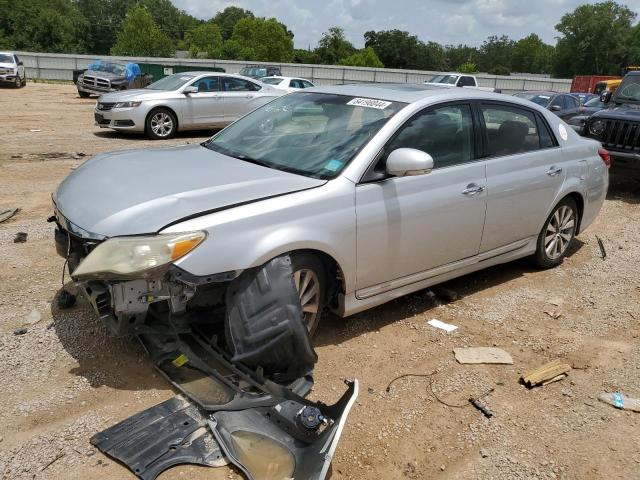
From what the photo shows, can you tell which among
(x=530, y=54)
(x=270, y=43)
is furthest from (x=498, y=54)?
(x=270, y=43)

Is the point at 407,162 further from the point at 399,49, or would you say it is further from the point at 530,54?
the point at 530,54

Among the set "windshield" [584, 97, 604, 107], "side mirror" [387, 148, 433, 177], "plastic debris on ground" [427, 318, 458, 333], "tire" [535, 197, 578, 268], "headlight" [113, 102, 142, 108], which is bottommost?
"plastic debris on ground" [427, 318, 458, 333]

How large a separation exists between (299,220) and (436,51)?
117m

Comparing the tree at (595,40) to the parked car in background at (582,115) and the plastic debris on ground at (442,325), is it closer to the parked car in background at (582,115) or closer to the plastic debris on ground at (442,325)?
the parked car in background at (582,115)

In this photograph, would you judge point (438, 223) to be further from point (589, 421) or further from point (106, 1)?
point (106, 1)

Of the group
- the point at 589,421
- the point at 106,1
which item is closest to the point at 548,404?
the point at 589,421

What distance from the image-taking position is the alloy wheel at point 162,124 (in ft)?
42.3

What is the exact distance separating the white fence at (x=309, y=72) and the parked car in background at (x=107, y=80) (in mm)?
12043

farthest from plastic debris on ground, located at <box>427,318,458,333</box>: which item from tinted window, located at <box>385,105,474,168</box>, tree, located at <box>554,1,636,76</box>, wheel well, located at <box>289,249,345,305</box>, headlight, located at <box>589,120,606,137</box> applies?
tree, located at <box>554,1,636,76</box>

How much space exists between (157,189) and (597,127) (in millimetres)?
8412

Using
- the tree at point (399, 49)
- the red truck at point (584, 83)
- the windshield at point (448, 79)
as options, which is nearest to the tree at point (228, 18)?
the tree at point (399, 49)

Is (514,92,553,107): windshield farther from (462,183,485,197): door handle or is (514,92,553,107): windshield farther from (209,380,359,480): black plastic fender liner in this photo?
(209,380,359,480): black plastic fender liner

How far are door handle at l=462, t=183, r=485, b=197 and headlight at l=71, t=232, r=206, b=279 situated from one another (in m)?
2.18

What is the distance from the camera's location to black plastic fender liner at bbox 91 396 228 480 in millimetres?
2688
